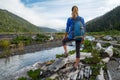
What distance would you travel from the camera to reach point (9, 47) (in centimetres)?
6081

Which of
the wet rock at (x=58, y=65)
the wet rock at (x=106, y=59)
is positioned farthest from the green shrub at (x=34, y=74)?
the wet rock at (x=106, y=59)

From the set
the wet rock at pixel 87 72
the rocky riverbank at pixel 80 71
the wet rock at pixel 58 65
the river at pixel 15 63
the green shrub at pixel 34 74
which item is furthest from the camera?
the river at pixel 15 63

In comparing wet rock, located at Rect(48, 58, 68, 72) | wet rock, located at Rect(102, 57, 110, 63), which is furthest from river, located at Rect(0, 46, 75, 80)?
wet rock, located at Rect(102, 57, 110, 63)

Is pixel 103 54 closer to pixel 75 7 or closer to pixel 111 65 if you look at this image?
pixel 111 65

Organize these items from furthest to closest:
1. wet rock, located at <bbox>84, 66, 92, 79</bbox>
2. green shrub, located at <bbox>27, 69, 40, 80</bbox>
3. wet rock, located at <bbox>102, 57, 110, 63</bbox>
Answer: wet rock, located at <bbox>102, 57, 110, 63</bbox>, green shrub, located at <bbox>27, 69, 40, 80</bbox>, wet rock, located at <bbox>84, 66, 92, 79</bbox>

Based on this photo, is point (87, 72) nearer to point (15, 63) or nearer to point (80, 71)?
point (80, 71)

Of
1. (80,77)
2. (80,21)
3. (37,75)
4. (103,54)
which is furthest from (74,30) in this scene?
(103,54)

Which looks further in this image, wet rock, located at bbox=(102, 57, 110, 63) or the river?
the river

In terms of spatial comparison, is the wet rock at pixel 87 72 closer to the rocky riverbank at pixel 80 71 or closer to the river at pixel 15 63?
the rocky riverbank at pixel 80 71

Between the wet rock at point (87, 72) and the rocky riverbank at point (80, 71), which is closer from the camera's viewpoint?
the rocky riverbank at point (80, 71)

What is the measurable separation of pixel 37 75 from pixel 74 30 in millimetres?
4122

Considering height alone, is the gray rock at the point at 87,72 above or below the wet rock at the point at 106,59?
below

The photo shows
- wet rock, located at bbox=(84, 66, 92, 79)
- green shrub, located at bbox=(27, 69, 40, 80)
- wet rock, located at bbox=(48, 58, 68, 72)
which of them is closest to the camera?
wet rock, located at bbox=(84, 66, 92, 79)

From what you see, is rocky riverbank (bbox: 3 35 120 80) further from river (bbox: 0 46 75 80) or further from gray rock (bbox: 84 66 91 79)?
river (bbox: 0 46 75 80)
